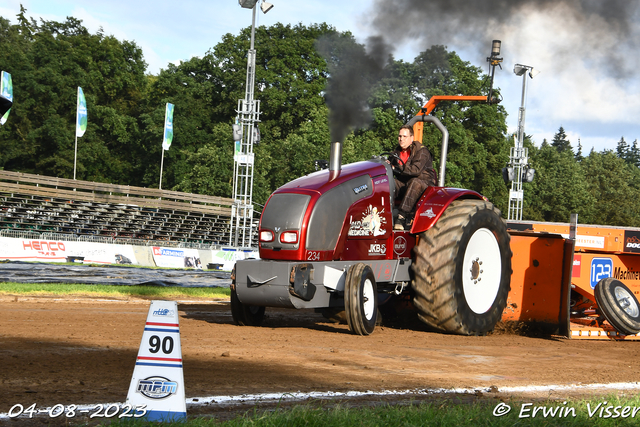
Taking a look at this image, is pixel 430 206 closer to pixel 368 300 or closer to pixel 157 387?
pixel 368 300

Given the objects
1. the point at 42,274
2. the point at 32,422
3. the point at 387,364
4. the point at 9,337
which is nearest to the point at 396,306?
the point at 387,364

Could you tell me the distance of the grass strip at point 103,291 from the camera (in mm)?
12588

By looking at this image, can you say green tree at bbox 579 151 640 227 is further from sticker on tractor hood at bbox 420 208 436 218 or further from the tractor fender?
sticker on tractor hood at bbox 420 208 436 218

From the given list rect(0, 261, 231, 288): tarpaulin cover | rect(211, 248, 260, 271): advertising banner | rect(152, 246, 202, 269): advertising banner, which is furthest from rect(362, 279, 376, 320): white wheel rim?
rect(152, 246, 202, 269): advertising banner

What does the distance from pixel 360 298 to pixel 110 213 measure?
115 feet

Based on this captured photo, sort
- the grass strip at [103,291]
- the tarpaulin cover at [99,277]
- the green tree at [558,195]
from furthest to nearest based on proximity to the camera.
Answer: the green tree at [558,195] → the tarpaulin cover at [99,277] → the grass strip at [103,291]

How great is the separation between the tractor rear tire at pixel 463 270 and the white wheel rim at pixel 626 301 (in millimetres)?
→ 1460

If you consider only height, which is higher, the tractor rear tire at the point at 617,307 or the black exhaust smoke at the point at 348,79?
the black exhaust smoke at the point at 348,79

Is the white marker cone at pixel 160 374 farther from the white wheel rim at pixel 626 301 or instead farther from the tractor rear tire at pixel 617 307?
the white wheel rim at pixel 626 301

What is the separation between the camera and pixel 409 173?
8.88 metres

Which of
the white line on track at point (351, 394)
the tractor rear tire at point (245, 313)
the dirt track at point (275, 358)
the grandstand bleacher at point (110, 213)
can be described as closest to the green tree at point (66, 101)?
the grandstand bleacher at point (110, 213)

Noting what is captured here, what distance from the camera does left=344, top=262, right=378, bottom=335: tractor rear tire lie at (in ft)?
25.2

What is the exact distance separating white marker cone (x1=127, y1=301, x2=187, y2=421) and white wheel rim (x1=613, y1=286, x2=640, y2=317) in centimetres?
705

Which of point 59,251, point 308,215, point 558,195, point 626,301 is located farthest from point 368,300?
point 558,195
